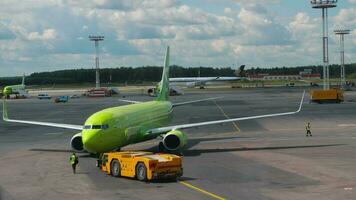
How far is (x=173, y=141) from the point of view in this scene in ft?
159

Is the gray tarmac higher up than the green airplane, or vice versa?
the green airplane

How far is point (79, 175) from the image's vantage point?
3944 centimetres

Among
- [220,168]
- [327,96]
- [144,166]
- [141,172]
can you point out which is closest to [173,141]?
[220,168]

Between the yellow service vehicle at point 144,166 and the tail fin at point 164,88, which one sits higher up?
the tail fin at point 164,88

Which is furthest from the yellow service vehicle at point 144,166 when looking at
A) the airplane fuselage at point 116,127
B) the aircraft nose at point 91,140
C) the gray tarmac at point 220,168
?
the airplane fuselage at point 116,127

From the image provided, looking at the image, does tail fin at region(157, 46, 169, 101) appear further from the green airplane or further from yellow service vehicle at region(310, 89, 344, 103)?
yellow service vehicle at region(310, 89, 344, 103)

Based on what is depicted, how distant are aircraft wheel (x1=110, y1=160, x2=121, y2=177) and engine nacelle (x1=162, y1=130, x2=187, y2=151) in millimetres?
10053

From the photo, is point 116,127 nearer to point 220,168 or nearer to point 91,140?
point 91,140

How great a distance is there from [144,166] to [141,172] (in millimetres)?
576

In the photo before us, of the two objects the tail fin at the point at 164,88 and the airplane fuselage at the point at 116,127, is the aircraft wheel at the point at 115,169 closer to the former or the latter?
the airplane fuselage at the point at 116,127

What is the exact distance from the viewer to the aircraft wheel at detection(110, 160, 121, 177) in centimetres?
3850

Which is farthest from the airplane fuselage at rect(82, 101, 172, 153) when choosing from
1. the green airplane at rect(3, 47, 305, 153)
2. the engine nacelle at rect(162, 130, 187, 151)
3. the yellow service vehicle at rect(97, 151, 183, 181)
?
the yellow service vehicle at rect(97, 151, 183, 181)

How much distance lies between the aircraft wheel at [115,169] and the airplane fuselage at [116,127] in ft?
16.8

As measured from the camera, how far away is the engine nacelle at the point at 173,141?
48.2m
